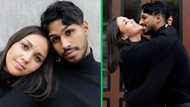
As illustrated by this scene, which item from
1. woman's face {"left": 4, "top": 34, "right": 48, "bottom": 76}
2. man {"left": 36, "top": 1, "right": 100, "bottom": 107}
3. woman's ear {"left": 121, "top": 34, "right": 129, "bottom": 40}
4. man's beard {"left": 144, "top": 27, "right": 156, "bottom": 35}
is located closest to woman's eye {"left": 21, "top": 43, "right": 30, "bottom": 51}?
woman's face {"left": 4, "top": 34, "right": 48, "bottom": 76}

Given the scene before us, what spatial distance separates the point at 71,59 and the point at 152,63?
0.67 metres

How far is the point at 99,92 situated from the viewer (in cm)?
215

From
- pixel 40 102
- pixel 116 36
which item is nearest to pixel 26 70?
pixel 40 102

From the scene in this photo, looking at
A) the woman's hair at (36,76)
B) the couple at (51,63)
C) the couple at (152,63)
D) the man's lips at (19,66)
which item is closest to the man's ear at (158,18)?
the couple at (152,63)

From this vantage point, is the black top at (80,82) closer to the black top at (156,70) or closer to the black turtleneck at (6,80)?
the black turtleneck at (6,80)

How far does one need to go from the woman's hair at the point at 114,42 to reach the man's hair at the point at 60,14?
56 centimetres

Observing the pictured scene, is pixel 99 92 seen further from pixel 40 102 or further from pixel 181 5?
pixel 181 5

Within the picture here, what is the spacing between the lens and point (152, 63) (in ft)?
8.68

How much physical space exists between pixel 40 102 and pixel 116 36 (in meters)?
0.78

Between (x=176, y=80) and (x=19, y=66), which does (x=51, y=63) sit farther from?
(x=176, y=80)

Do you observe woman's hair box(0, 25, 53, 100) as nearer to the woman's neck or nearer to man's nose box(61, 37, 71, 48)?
man's nose box(61, 37, 71, 48)

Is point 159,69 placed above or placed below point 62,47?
below

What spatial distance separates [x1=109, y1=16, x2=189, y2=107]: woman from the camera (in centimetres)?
263

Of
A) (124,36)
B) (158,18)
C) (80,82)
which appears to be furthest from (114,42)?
(80,82)
